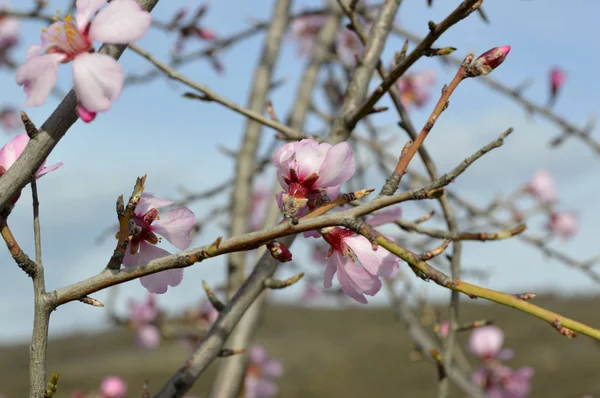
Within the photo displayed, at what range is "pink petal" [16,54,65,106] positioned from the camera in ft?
3.43

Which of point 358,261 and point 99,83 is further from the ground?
point 99,83

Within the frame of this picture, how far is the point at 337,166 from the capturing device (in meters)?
1.14

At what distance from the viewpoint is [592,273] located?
2.87 metres

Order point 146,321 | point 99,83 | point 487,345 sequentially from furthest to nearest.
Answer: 1. point 146,321
2. point 487,345
3. point 99,83

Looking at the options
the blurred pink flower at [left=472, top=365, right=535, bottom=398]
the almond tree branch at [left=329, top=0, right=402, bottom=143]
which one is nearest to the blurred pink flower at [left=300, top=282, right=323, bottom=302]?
the blurred pink flower at [left=472, top=365, right=535, bottom=398]

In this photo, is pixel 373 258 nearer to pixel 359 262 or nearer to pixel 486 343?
pixel 359 262

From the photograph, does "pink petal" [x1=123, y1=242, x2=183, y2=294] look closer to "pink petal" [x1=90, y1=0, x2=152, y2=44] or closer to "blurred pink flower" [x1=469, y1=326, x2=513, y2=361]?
"pink petal" [x1=90, y1=0, x2=152, y2=44]

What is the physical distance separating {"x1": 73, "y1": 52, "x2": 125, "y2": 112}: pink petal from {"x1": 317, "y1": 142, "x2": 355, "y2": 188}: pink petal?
366mm

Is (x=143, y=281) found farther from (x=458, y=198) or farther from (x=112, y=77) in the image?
(x=458, y=198)

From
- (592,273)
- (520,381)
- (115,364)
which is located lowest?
(520,381)

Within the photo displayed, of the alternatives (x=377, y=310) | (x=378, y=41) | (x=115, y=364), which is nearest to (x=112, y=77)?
(x=378, y=41)

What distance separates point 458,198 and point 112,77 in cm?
249

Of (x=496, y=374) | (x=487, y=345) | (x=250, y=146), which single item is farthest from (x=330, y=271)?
(x=487, y=345)

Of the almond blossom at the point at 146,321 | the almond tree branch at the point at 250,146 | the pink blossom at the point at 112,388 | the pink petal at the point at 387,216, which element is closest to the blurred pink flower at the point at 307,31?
the almond tree branch at the point at 250,146
